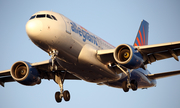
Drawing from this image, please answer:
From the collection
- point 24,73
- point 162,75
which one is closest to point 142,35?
point 162,75

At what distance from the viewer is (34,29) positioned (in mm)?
22547

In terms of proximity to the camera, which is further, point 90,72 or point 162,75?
point 162,75

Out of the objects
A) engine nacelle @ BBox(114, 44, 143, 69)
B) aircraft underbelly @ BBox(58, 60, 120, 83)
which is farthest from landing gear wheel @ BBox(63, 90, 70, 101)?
engine nacelle @ BBox(114, 44, 143, 69)

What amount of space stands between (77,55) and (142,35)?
63.1 ft

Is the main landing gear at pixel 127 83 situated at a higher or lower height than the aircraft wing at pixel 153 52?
lower

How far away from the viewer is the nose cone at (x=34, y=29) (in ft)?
74.0

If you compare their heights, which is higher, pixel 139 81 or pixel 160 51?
pixel 160 51

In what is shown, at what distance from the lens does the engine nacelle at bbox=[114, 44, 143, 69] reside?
80.9 feet

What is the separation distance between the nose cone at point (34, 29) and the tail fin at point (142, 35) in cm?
1873

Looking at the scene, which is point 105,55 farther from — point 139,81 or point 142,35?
point 142,35

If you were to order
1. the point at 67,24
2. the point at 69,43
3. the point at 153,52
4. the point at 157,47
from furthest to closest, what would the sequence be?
the point at 153,52
the point at 157,47
the point at 67,24
the point at 69,43

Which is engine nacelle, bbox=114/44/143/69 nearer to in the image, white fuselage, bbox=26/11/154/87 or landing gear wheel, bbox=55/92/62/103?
white fuselage, bbox=26/11/154/87

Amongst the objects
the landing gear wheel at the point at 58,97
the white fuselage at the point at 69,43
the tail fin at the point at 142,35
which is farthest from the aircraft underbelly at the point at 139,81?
the tail fin at the point at 142,35

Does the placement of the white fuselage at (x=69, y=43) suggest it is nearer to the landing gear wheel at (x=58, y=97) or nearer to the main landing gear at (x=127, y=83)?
the main landing gear at (x=127, y=83)
